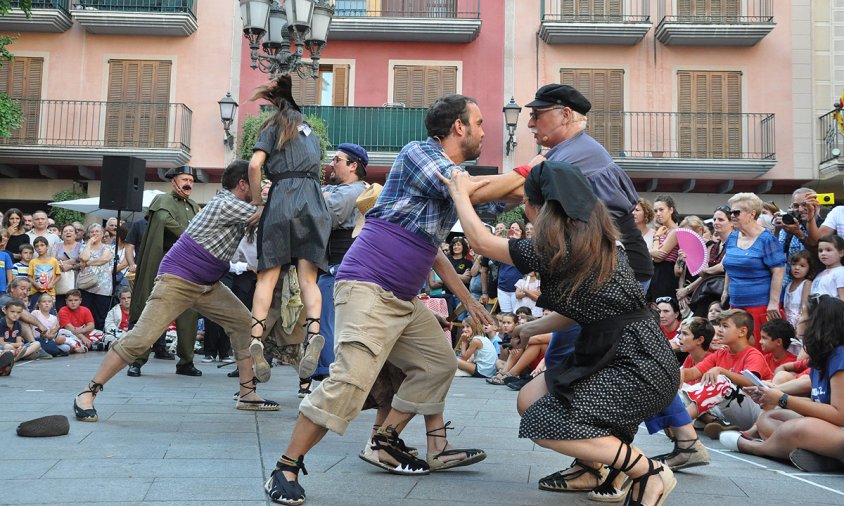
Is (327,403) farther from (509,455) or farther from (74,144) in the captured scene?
(74,144)

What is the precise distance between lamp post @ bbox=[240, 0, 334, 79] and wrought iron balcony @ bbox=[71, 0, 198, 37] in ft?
40.4

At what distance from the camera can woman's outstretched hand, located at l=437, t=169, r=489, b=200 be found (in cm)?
399

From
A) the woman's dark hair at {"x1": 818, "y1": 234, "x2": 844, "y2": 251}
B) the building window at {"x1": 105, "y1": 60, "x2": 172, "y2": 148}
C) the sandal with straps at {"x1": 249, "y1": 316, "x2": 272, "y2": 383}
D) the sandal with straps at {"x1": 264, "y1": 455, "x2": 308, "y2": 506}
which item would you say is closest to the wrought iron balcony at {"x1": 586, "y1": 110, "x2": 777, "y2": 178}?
the building window at {"x1": 105, "y1": 60, "x2": 172, "y2": 148}

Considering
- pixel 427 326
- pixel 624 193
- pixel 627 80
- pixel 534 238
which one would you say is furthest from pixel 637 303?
pixel 627 80

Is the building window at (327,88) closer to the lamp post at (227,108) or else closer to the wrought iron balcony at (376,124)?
the wrought iron balcony at (376,124)

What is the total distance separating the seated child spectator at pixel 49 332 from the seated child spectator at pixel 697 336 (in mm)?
8378

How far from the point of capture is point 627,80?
2581cm

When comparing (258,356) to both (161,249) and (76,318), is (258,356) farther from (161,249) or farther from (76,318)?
(76,318)

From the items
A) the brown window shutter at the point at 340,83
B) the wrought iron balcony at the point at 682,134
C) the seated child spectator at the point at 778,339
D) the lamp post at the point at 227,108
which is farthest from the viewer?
the brown window shutter at the point at 340,83

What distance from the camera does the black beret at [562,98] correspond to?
15.0 feet

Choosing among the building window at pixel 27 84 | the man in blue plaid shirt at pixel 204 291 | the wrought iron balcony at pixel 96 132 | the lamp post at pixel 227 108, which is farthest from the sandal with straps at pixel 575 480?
the building window at pixel 27 84

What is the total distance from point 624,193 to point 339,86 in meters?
22.4

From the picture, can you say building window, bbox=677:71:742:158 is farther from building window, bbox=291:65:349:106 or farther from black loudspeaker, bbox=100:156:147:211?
black loudspeaker, bbox=100:156:147:211

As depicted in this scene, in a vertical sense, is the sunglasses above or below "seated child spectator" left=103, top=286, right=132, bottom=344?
above
